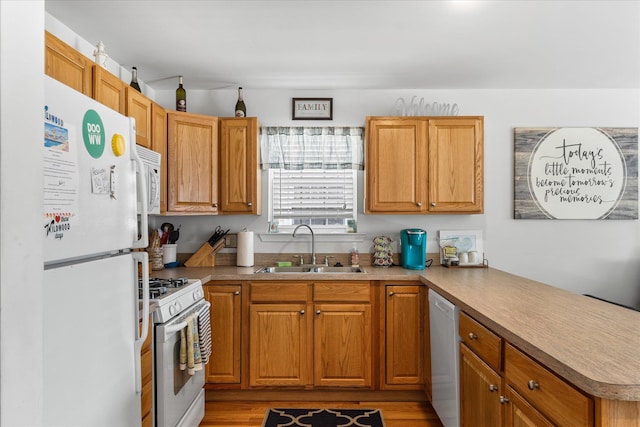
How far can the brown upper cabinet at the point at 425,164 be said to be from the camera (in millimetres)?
3125

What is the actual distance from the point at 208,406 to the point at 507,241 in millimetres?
2794

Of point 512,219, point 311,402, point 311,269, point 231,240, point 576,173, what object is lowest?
point 311,402

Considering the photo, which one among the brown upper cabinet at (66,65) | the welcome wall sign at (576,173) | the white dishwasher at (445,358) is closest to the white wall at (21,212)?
the brown upper cabinet at (66,65)

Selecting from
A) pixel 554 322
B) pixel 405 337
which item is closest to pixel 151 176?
pixel 405 337

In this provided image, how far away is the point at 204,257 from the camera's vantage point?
11.0ft

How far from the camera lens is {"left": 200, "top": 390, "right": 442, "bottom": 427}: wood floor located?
2.72 meters

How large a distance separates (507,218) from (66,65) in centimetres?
337

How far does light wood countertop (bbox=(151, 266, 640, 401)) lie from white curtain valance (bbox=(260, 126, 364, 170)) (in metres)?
1.07

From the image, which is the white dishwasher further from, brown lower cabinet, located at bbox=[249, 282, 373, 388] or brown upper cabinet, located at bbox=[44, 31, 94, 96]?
brown upper cabinet, located at bbox=[44, 31, 94, 96]

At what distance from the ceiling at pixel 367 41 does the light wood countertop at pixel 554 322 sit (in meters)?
1.57

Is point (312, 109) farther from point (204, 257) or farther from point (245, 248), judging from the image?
point (204, 257)

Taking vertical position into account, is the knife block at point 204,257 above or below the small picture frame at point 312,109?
below

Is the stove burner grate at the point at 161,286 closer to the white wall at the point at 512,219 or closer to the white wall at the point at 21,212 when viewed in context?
the white wall at the point at 512,219

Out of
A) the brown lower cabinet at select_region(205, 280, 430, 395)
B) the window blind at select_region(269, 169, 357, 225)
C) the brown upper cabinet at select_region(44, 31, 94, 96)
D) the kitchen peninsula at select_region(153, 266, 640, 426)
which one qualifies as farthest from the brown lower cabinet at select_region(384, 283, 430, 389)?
the brown upper cabinet at select_region(44, 31, 94, 96)
